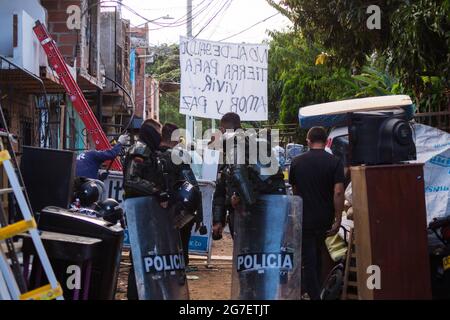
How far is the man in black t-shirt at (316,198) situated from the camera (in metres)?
5.73

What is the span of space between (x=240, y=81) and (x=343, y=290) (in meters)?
5.53

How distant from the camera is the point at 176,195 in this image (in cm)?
574

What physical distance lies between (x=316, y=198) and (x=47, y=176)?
2511 millimetres

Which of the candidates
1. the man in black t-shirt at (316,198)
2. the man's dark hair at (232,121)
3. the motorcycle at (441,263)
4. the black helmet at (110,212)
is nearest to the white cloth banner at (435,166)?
the motorcycle at (441,263)

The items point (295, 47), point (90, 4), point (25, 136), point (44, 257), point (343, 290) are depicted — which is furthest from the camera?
point (295, 47)

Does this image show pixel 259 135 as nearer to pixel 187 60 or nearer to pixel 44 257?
pixel 44 257

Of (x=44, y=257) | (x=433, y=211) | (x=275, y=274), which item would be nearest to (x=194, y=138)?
(x=433, y=211)

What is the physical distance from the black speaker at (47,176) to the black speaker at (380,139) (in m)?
2.54

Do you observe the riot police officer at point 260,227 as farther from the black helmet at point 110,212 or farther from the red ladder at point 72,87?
the red ladder at point 72,87

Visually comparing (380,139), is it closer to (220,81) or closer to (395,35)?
(395,35)

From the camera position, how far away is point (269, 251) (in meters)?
5.14

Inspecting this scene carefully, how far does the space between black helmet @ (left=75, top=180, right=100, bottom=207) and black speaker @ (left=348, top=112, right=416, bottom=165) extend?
10.0 ft

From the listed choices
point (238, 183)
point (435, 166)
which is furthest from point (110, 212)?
point (435, 166)

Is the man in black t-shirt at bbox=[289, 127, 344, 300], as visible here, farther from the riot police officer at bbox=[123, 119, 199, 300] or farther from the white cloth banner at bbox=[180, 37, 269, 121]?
the white cloth banner at bbox=[180, 37, 269, 121]
